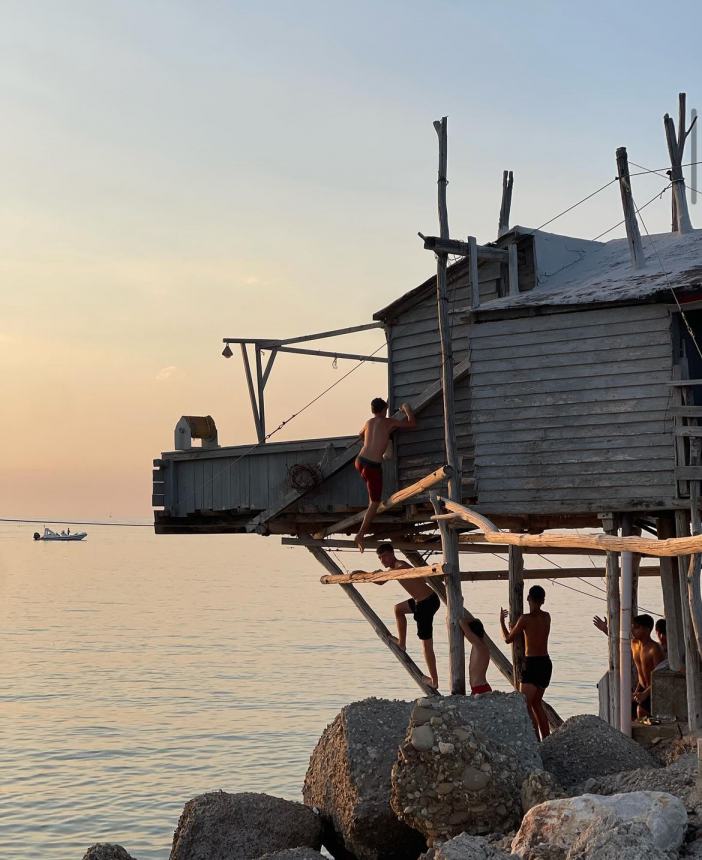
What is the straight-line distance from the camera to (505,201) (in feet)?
70.2

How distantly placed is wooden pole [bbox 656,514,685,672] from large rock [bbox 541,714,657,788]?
3.76 m

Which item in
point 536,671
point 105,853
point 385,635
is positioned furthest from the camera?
point 385,635

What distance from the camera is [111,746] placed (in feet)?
93.7

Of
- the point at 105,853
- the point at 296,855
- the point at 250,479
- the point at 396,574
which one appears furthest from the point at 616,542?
the point at 250,479

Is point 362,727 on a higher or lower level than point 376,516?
lower

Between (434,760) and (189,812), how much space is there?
3.22m

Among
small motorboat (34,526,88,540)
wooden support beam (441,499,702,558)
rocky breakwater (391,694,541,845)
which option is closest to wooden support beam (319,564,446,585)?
wooden support beam (441,499,702,558)

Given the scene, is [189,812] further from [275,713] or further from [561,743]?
[275,713]

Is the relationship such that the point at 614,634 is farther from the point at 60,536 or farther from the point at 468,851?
the point at 60,536

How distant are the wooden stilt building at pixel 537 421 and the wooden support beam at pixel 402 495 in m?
0.05

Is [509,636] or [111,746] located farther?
[111,746]

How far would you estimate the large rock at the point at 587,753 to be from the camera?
41.8 feet

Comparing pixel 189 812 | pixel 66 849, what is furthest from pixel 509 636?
pixel 66 849

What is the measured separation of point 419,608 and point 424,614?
11 centimetres
